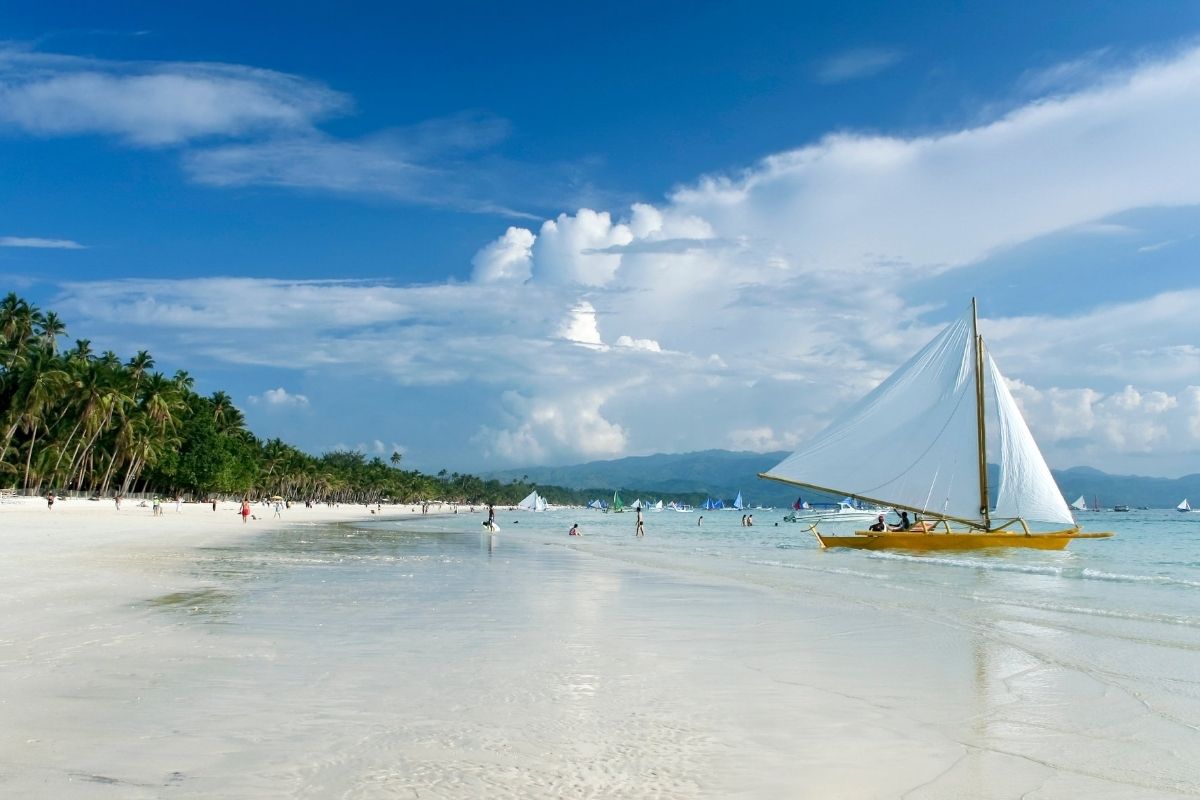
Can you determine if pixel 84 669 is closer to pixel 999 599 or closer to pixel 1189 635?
pixel 1189 635

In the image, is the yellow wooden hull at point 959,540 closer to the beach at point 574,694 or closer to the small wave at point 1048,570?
the small wave at point 1048,570

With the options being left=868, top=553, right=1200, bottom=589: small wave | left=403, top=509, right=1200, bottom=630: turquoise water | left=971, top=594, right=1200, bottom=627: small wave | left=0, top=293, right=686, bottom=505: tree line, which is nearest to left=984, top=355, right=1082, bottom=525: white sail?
left=403, top=509, right=1200, bottom=630: turquoise water

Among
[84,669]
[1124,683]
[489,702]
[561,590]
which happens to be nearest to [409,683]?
[489,702]

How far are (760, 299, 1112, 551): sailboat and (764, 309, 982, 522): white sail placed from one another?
39 millimetres

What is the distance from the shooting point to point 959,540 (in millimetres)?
33531

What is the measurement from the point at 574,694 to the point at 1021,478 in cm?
3034

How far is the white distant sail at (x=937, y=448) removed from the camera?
33.3 m

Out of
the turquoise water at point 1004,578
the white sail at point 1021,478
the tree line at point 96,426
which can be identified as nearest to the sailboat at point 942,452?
the white sail at point 1021,478

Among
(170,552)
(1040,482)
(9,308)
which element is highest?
(9,308)

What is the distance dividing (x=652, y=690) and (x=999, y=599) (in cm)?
1306

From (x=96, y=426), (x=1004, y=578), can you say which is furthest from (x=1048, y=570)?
(x=96, y=426)

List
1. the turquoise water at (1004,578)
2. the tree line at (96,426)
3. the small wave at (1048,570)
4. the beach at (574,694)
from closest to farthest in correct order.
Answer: the beach at (574,694) < the turquoise water at (1004,578) < the small wave at (1048,570) < the tree line at (96,426)

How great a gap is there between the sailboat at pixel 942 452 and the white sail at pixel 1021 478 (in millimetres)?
38

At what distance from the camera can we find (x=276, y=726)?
20.4 ft
